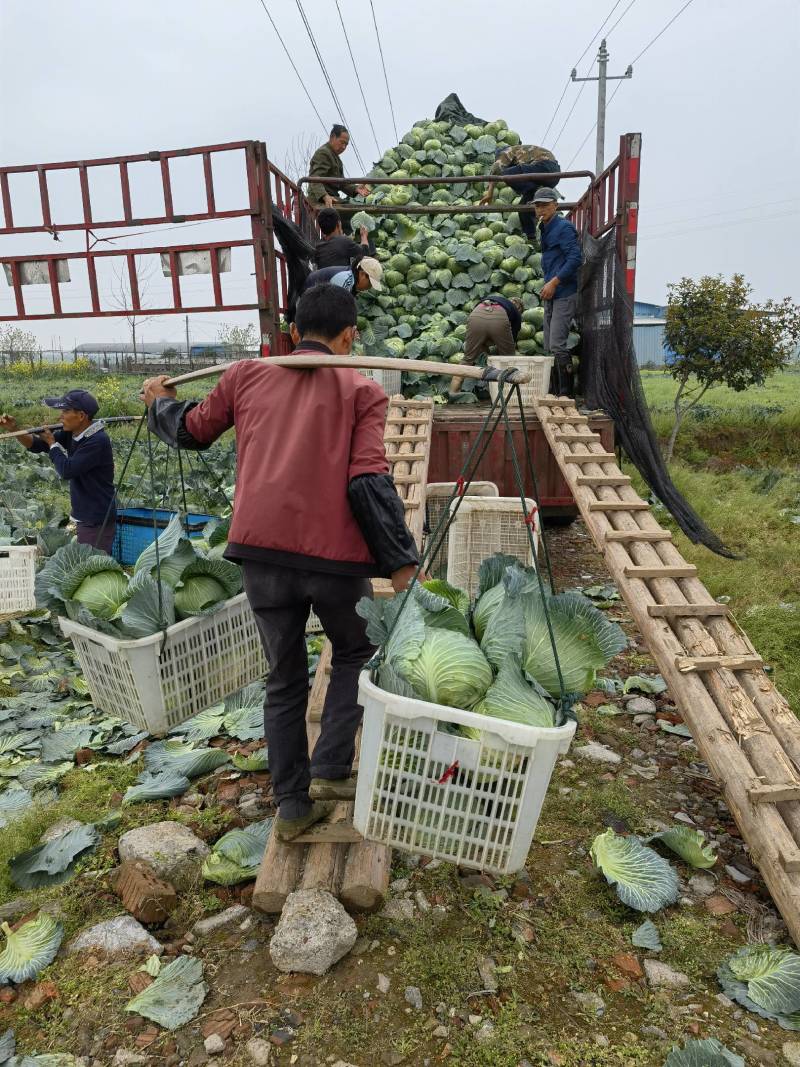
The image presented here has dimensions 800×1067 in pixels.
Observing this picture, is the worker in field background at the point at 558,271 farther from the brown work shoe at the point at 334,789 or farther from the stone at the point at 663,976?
the stone at the point at 663,976

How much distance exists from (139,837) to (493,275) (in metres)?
6.82

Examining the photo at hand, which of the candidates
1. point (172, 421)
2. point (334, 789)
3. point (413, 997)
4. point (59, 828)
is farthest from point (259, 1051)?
point (172, 421)

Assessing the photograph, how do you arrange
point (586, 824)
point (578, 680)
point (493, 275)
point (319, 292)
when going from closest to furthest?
1. point (578, 680)
2. point (319, 292)
3. point (586, 824)
4. point (493, 275)

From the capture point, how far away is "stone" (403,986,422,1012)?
2076mm

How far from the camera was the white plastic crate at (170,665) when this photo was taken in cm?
256

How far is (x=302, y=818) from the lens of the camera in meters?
2.50

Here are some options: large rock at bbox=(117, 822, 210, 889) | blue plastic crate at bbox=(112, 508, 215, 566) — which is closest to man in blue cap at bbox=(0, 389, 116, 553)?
blue plastic crate at bbox=(112, 508, 215, 566)

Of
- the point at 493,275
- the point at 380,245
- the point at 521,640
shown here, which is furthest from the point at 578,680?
the point at 380,245

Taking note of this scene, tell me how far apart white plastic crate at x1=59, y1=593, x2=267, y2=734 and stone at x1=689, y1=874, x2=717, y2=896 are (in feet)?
6.23

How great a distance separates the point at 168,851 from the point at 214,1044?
79 centimetres

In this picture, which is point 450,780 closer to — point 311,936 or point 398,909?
point 311,936

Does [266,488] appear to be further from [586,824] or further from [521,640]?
[586,824]

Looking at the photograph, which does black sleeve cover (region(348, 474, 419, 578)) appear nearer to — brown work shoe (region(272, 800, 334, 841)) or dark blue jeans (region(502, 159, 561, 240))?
brown work shoe (region(272, 800, 334, 841))

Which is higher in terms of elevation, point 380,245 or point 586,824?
point 380,245
